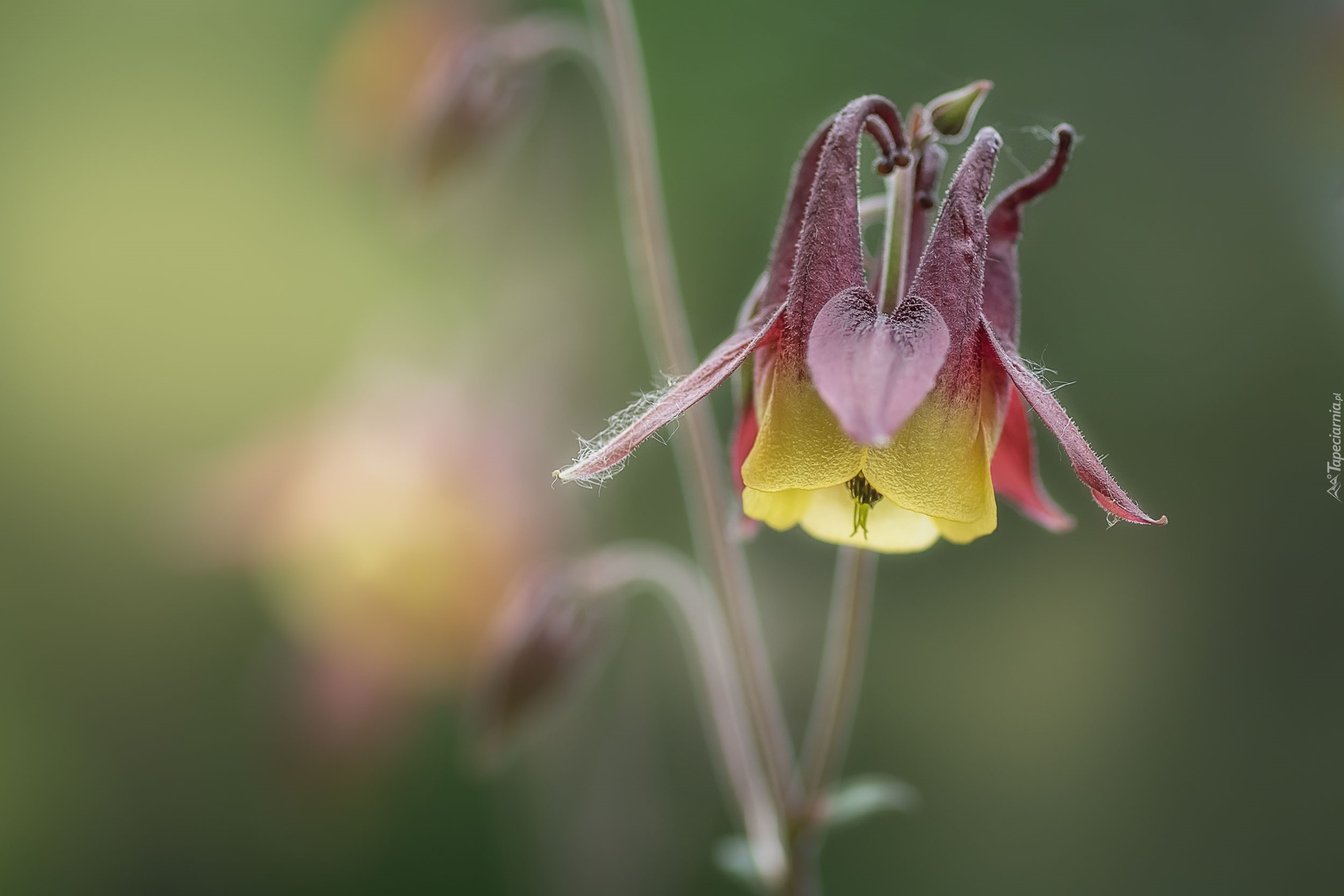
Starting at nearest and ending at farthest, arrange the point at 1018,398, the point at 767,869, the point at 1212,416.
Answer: the point at 1018,398, the point at 767,869, the point at 1212,416

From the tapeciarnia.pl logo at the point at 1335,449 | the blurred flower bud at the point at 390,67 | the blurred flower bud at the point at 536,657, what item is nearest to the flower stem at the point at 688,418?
the blurred flower bud at the point at 536,657

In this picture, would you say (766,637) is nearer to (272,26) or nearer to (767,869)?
(767,869)

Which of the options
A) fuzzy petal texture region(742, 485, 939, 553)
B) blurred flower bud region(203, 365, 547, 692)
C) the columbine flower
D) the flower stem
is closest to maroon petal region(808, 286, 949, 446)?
the columbine flower

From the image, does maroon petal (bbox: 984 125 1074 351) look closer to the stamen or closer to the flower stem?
the stamen

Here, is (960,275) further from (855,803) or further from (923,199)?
(855,803)

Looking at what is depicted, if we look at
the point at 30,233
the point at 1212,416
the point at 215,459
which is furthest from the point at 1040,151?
Result: the point at 30,233

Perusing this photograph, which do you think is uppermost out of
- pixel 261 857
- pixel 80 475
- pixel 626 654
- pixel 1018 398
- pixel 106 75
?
pixel 106 75
